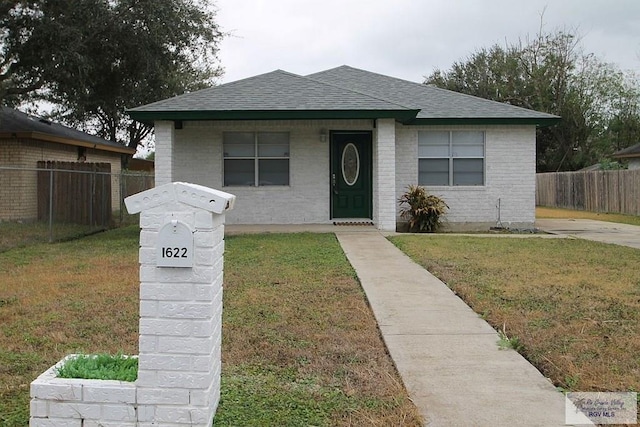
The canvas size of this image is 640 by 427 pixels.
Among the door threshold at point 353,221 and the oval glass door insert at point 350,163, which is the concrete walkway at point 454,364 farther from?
the oval glass door insert at point 350,163

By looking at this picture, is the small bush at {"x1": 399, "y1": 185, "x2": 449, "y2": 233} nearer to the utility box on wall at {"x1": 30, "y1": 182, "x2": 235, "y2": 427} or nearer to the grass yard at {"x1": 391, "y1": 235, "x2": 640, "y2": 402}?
the grass yard at {"x1": 391, "y1": 235, "x2": 640, "y2": 402}

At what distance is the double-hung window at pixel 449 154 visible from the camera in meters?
16.5

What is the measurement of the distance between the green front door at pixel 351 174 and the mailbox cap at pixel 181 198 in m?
12.7

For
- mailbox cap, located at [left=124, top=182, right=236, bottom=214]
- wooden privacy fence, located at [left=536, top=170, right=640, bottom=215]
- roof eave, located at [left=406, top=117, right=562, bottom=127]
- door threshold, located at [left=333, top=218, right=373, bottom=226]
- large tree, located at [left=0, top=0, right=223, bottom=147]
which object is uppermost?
large tree, located at [left=0, top=0, right=223, bottom=147]

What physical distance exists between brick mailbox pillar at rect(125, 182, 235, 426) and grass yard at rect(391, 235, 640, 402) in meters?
2.56

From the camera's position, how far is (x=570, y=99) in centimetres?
4125

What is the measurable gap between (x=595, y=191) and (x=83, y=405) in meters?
26.3

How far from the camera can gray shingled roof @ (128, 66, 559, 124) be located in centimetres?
1419

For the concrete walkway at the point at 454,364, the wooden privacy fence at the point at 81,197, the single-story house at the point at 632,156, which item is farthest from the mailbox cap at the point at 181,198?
the single-story house at the point at 632,156

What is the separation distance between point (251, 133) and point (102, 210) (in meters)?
4.94

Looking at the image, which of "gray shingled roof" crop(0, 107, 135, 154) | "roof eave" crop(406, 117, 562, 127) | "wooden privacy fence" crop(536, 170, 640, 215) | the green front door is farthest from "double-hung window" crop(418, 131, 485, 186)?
"gray shingled roof" crop(0, 107, 135, 154)

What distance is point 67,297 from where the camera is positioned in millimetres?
7648

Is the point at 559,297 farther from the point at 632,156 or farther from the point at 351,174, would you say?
the point at 632,156

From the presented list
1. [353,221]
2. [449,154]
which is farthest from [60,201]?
[449,154]
